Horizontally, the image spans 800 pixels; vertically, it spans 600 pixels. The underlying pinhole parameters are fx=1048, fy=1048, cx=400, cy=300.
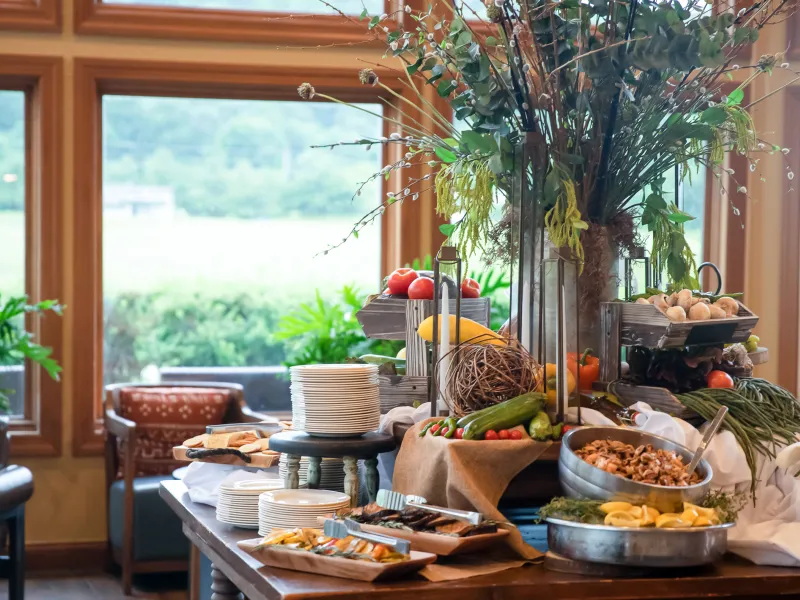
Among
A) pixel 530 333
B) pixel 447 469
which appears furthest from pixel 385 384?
pixel 447 469

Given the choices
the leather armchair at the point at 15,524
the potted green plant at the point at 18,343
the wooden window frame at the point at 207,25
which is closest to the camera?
the leather armchair at the point at 15,524

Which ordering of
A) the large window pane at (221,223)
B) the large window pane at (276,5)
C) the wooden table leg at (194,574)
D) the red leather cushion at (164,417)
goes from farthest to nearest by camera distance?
1. the large window pane at (221,223)
2. the large window pane at (276,5)
3. the red leather cushion at (164,417)
4. the wooden table leg at (194,574)

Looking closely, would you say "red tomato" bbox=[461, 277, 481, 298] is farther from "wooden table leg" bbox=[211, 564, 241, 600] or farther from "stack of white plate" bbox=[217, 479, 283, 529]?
"wooden table leg" bbox=[211, 564, 241, 600]

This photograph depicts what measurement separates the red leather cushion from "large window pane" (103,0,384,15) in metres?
2.01

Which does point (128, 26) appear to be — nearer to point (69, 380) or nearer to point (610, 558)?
point (69, 380)

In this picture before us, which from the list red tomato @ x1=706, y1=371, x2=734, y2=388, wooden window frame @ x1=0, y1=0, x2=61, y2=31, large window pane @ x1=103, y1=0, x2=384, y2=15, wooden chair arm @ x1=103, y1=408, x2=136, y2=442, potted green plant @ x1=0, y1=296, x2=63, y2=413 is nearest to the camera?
red tomato @ x1=706, y1=371, x2=734, y2=388

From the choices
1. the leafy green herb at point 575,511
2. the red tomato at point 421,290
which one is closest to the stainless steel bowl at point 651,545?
the leafy green herb at point 575,511

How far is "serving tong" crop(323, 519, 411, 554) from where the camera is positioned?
1.82 meters

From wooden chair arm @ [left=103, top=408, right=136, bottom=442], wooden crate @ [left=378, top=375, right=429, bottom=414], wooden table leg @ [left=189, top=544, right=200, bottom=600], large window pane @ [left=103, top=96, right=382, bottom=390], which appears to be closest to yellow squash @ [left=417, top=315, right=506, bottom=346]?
wooden crate @ [left=378, top=375, right=429, bottom=414]

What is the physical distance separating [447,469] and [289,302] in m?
3.85

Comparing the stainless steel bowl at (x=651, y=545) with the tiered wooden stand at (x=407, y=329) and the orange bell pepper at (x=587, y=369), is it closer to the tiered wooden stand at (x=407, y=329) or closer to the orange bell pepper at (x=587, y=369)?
the orange bell pepper at (x=587, y=369)

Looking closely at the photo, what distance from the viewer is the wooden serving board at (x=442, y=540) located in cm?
190

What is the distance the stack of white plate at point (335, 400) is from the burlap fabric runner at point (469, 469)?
0.16m

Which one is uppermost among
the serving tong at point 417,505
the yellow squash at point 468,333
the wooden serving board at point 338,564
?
the yellow squash at point 468,333
